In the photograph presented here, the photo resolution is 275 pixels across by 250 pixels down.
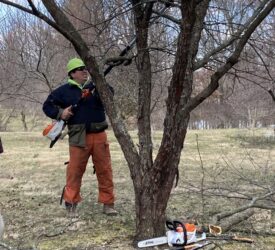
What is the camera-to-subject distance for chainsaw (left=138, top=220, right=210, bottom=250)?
12.2ft

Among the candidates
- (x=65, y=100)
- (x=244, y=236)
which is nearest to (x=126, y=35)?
(x=65, y=100)

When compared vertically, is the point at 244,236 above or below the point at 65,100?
below

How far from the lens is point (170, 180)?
157 inches

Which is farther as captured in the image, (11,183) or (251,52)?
(11,183)

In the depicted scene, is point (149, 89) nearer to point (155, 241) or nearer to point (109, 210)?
point (155, 241)

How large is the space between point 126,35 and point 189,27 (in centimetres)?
245

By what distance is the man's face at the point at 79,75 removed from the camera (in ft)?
17.5

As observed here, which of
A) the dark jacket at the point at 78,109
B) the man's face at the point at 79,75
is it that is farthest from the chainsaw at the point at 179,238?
the man's face at the point at 79,75

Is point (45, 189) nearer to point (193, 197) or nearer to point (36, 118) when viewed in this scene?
point (193, 197)

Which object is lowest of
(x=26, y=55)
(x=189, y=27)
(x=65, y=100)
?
(x=65, y=100)

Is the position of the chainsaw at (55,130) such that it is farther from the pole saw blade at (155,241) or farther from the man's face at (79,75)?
the pole saw blade at (155,241)

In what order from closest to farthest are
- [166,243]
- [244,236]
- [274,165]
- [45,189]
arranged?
1. [166,243]
2. [244,236]
3. [45,189]
4. [274,165]

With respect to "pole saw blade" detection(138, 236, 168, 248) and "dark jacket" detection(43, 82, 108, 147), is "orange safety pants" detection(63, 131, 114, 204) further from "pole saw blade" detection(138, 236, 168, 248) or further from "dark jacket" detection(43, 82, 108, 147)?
"pole saw blade" detection(138, 236, 168, 248)

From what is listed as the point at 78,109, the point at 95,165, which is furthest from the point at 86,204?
the point at 78,109
